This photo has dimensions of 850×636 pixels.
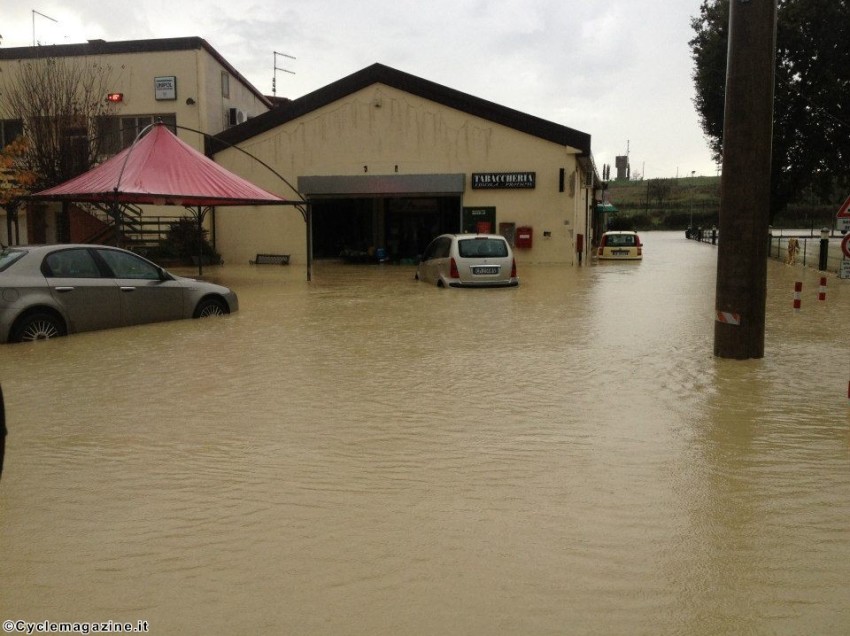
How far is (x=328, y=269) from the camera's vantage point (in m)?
29.1

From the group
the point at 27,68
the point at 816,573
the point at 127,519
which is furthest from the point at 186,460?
the point at 27,68

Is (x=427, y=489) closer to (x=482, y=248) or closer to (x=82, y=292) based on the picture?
(x=82, y=292)

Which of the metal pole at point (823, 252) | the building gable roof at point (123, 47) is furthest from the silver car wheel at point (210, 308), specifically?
the building gable roof at point (123, 47)

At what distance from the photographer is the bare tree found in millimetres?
25578

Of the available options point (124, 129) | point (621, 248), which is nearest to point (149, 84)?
point (124, 129)

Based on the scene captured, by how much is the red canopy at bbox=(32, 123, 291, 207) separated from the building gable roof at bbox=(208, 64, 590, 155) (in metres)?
9.20

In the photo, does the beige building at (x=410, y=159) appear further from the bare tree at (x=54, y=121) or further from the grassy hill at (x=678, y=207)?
the grassy hill at (x=678, y=207)

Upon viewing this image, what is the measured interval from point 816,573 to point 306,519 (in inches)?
98.8

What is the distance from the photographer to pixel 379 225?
112 ft

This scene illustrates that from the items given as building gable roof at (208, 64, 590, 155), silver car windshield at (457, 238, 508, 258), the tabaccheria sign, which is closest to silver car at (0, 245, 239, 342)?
silver car windshield at (457, 238, 508, 258)

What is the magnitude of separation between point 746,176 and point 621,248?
25.5 meters

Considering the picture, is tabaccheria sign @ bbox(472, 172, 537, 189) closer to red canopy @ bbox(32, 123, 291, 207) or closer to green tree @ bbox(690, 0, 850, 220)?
green tree @ bbox(690, 0, 850, 220)

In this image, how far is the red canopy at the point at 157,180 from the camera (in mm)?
17797

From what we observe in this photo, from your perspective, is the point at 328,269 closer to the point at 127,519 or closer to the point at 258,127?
the point at 258,127
